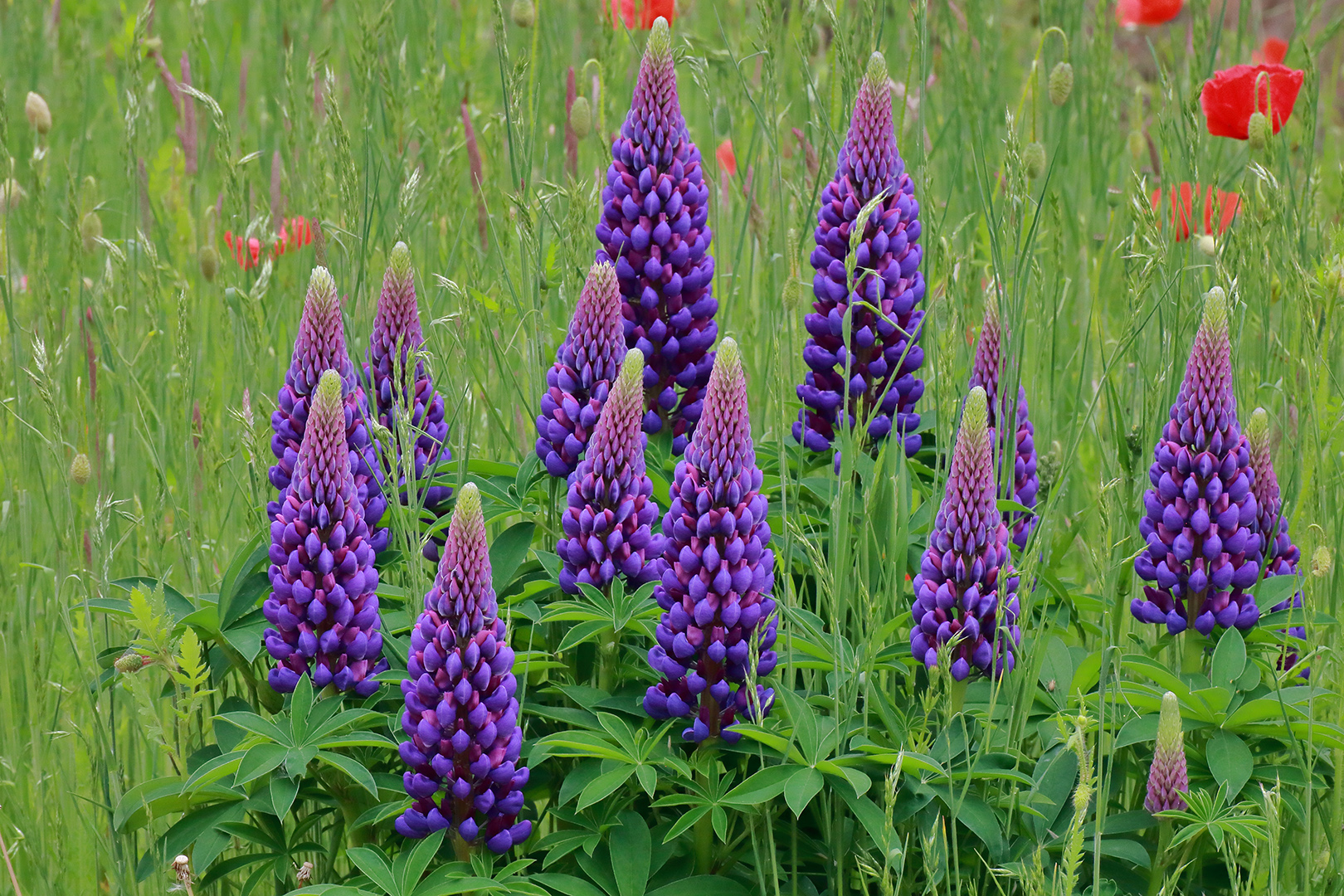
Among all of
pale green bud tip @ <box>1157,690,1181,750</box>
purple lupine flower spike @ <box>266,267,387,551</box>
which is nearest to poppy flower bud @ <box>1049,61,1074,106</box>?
pale green bud tip @ <box>1157,690,1181,750</box>

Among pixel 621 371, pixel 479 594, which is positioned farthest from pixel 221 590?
pixel 621 371

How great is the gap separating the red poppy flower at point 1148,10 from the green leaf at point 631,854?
3.57 meters

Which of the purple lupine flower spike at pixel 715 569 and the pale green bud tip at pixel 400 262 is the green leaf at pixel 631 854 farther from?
the pale green bud tip at pixel 400 262

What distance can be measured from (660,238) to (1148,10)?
9.61 feet

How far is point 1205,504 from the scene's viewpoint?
2.10 metres

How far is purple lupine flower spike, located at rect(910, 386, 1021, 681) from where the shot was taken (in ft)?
6.19

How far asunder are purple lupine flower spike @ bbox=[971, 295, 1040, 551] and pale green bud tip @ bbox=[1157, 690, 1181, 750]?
0.48 m

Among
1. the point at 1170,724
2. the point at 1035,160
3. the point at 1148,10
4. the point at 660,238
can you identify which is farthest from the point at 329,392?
the point at 1148,10

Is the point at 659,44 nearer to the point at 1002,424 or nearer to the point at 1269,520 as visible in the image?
the point at 1002,424

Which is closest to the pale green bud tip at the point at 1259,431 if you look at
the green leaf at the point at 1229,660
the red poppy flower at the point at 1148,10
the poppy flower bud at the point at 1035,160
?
the green leaf at the point at 1229,660

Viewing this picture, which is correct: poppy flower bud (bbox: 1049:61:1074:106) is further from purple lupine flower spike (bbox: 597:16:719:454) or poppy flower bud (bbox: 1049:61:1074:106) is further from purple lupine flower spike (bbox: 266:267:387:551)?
purple lupine flower spike (bbox: 266:267:387:551)

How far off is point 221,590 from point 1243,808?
155 cm

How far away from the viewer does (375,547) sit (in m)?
2.22

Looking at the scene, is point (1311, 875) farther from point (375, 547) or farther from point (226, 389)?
point (226, 389)
